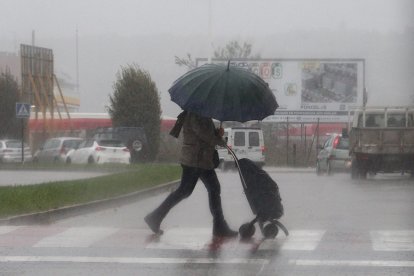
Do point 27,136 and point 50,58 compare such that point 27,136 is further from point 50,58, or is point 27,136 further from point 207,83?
point 207,83

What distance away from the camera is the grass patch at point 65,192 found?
49.7ft

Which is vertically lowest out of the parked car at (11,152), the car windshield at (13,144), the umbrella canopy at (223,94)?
the parked car at (11,152)

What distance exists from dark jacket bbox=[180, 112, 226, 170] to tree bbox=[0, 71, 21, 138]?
44.8m

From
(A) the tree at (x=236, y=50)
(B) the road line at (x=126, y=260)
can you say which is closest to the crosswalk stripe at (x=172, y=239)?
(B) the road line at (x=126, y=260)

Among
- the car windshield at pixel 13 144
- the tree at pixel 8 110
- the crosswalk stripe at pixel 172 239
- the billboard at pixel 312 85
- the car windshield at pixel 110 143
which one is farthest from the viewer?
the billboard at pixel 312 85

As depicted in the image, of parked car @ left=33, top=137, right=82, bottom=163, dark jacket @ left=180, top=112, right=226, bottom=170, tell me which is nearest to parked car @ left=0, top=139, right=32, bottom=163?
parked car @ left=33, top=137, right=82, bottom=163

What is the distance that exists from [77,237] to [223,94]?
2.42 m

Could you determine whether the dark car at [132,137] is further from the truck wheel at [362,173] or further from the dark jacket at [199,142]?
the dark jacket at [199,142]

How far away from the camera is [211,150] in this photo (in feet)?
38.6

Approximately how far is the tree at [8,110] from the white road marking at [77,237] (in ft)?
142

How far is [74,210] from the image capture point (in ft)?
50.9

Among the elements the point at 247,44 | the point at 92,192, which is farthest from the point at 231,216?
the point at 247,44

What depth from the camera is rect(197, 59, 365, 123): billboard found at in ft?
187

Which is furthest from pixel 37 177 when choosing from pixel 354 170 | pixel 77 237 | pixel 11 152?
pixel 11 152
